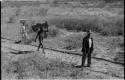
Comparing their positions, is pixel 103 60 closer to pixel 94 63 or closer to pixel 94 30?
pixel 94 63

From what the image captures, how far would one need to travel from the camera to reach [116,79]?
8.77 meters

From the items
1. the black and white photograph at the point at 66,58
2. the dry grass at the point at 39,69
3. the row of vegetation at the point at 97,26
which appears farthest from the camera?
the row of vegetation at the point at 97,26

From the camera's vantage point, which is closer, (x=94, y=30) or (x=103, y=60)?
(x=103, y=60)

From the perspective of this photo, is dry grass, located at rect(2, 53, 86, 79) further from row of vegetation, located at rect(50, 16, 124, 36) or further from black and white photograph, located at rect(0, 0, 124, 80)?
row of vegetation, located at rect(50, 16, 124, 36)

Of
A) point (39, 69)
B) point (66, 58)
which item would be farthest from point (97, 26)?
point (39, 69)

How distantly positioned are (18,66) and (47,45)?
6.78 meters

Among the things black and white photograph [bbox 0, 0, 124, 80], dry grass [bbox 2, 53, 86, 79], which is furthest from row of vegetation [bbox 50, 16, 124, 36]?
dry grass [bbox 2, 53, 86, 79]

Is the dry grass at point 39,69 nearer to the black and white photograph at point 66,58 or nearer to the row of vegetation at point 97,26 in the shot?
the black and white photograph at point 66,58

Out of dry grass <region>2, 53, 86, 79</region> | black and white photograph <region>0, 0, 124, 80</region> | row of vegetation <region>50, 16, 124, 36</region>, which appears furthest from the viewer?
row of vegetation <region>50, 16, 124, 36</region>

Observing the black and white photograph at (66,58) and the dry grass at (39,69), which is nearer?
the dry grass at (39,69)

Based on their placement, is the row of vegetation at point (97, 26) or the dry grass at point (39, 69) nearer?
the dry grass at point (39, 69)

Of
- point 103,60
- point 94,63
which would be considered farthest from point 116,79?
point 103,60

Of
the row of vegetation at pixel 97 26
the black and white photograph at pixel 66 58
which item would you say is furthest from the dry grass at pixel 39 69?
the row of vegetation at pixel 97 26

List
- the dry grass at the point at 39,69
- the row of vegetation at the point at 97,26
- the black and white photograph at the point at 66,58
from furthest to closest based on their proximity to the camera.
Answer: the row of vegetation at the point at 97,26
the black and white photograph at the point at 66,58
the dry grass at the point at 39,69
